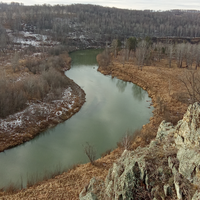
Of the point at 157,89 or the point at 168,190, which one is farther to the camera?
the point at 157,89

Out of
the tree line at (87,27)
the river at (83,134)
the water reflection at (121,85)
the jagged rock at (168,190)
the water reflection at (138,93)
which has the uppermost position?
the tree line at (87,27)

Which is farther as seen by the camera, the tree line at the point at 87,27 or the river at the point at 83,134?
the tree line at the point at 87,27

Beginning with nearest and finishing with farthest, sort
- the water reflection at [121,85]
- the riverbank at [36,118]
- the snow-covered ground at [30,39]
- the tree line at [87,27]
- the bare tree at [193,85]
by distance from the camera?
the bare tree at [193,85]
the riverbank at [36,118]
the water reflection at [121,85]
the snow-covered ground at [30,39]
the tree line at [87,27]

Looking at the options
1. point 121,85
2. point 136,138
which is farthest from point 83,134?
point 121,85

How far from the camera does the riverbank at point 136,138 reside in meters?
9.32

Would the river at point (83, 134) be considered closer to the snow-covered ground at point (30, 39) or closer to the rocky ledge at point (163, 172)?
the rocky ledge at point (163, 172)

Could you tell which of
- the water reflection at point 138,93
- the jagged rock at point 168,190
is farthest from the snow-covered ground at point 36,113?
the jagged rock at point 168,190

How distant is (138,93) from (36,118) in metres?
15.0

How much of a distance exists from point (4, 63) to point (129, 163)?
34.5 m

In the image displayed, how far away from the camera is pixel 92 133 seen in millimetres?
16250

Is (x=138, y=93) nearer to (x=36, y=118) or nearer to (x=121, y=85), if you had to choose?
(x=121, y=85)

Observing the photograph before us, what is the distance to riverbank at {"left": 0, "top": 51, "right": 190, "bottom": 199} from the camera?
932 cm

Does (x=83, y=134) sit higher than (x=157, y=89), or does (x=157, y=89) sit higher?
(x=157, y=89)

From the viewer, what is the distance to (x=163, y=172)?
552 centimetres
